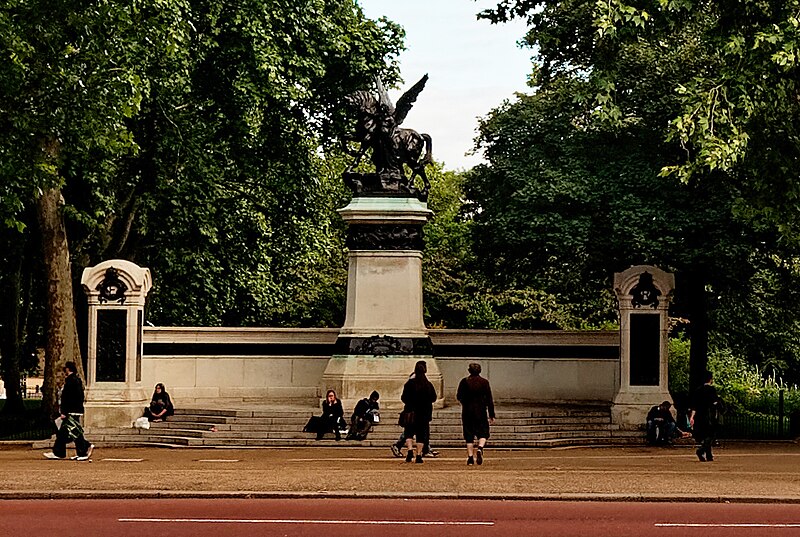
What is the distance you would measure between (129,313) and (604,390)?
10.8m

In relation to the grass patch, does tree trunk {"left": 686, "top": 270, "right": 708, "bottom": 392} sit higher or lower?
higher

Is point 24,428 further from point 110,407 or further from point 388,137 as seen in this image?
point 388,137

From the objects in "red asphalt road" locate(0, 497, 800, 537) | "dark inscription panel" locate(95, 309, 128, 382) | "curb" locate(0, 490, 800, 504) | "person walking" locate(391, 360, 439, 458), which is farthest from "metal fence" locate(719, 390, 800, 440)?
"red asphalt road" locate(0, 497, 800, 537)

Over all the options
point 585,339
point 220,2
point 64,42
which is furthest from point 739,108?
point 220,2

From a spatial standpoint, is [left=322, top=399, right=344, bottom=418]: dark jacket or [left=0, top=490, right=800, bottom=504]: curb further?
[left=322, top=399, right=344, bottom=418]: dark jacket

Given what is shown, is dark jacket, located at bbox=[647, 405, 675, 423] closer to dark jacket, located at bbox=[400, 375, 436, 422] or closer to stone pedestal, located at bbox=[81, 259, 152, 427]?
dark jacket, located at bbox=[400, 375, 436, 422]

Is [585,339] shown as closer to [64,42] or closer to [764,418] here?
[764,418]

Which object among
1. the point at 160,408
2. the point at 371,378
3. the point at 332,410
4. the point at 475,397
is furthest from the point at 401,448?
the point at 160,408

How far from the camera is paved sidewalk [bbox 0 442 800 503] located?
1802 cm

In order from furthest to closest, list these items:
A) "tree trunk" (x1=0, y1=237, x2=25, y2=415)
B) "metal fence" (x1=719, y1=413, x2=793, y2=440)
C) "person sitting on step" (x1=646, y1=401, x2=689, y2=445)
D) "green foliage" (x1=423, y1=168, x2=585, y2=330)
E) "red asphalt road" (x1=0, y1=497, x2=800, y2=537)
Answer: "green foliage" (x1=423, y1=168, x2=585, y2=330) → "tree trunk" (x1=0, y1=237, x2=25, y2=415) → "metal fence" (x1=719, y1=413, x2=793, y2=440) → "person sitting on step" (x1=646, y1=401, x2=689, y2=445) → "red asphalt road" (x1=0, y1=497, x2=800, y2=537)

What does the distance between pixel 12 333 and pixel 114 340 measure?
62.8ft

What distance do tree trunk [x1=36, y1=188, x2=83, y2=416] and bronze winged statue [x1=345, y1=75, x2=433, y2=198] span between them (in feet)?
26.9

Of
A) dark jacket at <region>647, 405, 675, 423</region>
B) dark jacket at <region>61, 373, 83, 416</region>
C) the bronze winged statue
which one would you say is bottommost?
dark jacket at <region>647, 405, 675, 423</region>

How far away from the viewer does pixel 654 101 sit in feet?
116
